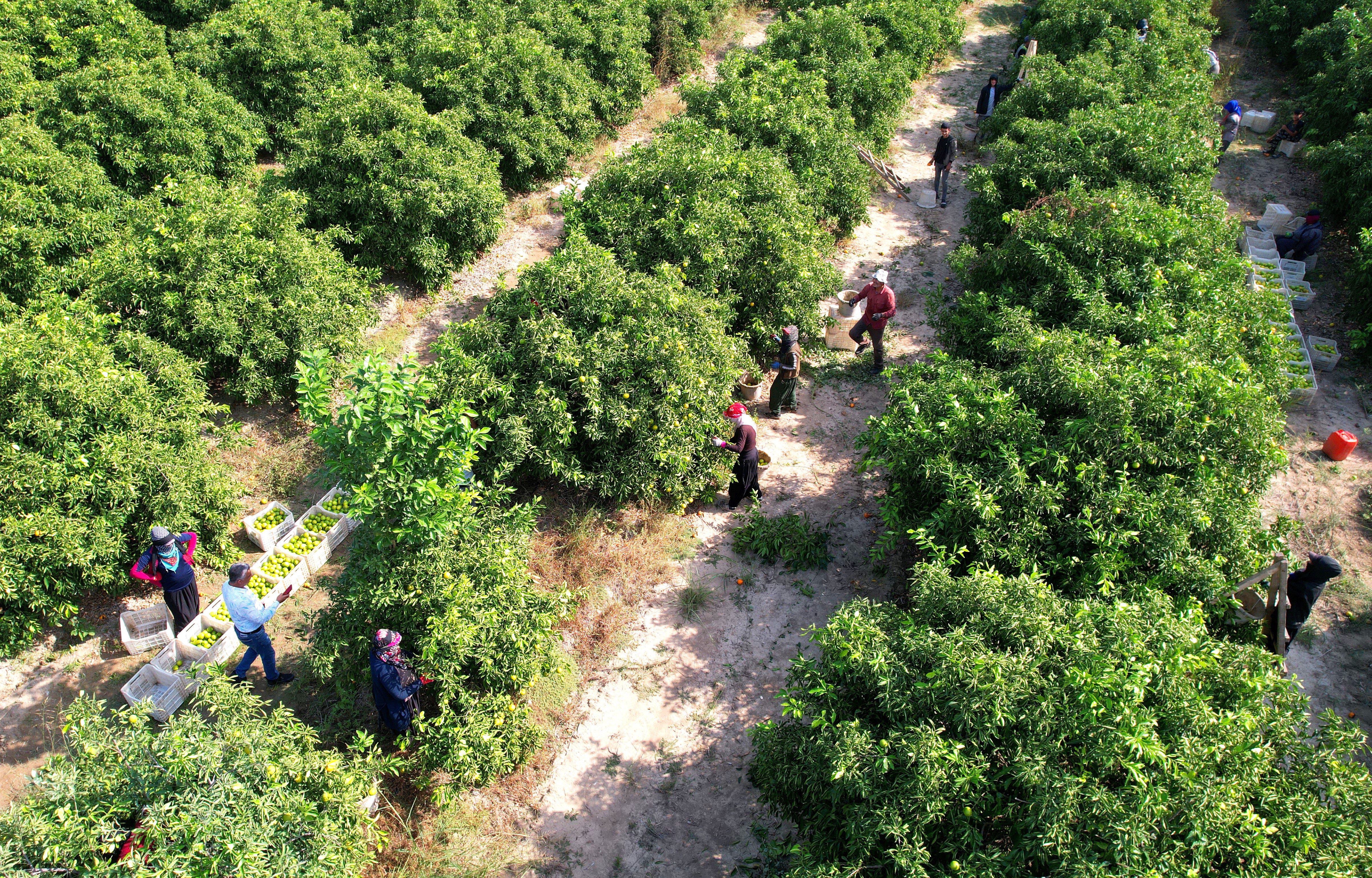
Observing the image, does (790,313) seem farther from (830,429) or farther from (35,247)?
(35,247)

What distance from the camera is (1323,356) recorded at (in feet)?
37.0

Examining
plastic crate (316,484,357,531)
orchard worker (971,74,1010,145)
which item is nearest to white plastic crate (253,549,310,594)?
plastic crate (316,484,357,531)

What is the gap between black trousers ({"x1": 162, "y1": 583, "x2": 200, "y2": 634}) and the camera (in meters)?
7.08

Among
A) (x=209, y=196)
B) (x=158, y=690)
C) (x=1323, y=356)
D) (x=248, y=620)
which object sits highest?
(x=209, y=196)

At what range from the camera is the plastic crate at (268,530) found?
8.16 metres

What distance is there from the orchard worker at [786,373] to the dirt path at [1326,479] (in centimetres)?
550

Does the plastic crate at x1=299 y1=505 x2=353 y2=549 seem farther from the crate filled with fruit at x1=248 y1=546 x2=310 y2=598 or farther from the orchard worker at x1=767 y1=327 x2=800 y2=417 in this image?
the orchard worker at x1=767 y1=327 x2=800 y2=417

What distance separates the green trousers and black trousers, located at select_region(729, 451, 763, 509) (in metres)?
1.53

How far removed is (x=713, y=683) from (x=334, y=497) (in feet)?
15.6

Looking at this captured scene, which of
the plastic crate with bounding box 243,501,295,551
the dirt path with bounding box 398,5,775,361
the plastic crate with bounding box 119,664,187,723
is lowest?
the plastic crate with bounding box 119,664,187,723

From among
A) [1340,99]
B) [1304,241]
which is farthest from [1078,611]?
[1340,99]

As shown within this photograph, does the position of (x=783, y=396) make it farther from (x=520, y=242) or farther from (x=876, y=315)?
(x=520, y=242)

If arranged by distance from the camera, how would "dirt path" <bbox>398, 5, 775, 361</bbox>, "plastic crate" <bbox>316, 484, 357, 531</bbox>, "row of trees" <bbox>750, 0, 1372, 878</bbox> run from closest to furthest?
"row of trees" <bbox>750, 0, 1372, 878</bbox> → "plastic crate" <bbox>316, 484, 357, 531</bbox> → "dirt path" <bbox>398, 5, 775, 361</bbox>

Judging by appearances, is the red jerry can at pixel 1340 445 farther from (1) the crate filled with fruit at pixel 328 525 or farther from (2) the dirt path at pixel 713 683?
(1) the crate filled with fruit at pixel 328 525
